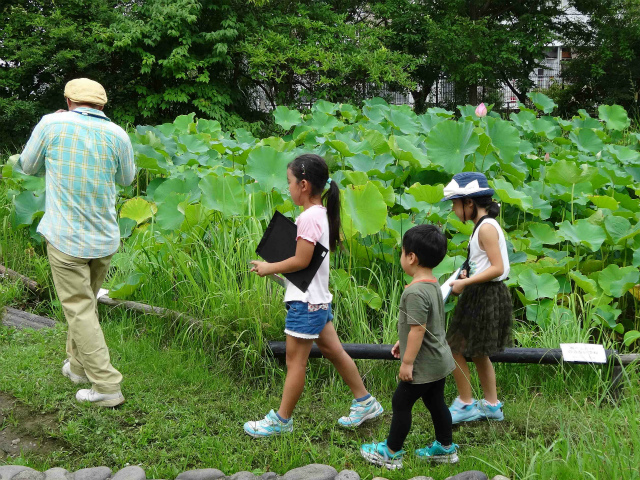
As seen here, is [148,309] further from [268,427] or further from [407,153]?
[407,153]

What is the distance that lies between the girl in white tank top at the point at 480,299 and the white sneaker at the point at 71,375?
6.07ft

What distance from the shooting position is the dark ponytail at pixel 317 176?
9.41 feet

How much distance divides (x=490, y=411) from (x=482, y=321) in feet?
1.52

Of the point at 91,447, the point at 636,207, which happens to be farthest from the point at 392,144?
the point at 91,447

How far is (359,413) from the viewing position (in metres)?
3.17

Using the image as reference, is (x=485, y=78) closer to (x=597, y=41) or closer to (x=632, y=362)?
(x=597, y=41)

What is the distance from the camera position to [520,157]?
5.87 meters

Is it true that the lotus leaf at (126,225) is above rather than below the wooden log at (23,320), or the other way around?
above

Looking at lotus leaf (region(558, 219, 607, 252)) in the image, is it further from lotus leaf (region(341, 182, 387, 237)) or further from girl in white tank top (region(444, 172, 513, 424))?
girl in white tank top (region(444, 172, 513, 424))

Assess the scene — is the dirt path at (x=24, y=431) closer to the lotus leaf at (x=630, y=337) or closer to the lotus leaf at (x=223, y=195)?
the lotus leaf at (x=223, y=195)

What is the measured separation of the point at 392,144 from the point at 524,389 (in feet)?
A: 7.59

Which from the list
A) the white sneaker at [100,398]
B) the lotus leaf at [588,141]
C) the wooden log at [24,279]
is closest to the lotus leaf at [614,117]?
the lotus leaf at [588,141]

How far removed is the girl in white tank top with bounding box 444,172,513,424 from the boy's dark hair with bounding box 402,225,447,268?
36cm

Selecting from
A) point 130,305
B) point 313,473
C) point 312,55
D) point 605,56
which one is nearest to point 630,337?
point 313,473
